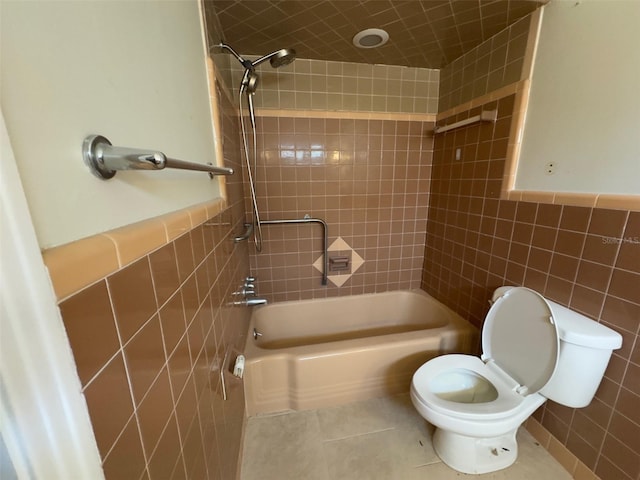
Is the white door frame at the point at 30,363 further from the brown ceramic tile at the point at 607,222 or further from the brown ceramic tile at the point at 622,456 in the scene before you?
the brown ceramic tile at the point at 622,456

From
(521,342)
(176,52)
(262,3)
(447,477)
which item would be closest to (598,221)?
(521,342)

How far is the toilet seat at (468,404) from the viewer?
3.37 ft

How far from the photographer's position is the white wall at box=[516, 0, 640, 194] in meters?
0.91

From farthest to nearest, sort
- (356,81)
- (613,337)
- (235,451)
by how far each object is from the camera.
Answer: (356,81)
(235,451)
(613,337)

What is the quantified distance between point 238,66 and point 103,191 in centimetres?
162

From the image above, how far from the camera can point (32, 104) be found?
0.27 metres

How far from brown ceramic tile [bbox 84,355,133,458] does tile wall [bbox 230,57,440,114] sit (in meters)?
1.71

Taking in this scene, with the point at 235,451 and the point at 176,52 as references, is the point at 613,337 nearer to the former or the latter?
the point at 235,451

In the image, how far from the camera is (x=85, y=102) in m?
0.35

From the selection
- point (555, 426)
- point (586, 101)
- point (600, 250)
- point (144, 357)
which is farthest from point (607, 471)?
point (144, 357)

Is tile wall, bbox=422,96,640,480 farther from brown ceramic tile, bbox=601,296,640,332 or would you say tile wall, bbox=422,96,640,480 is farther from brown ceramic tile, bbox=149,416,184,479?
brown ceramic tile, bbox=149,416,184,479

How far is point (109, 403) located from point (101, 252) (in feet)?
0.67

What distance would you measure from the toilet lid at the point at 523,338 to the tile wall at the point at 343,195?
36.4 inches

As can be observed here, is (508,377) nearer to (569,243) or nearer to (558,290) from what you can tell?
(558,290)
